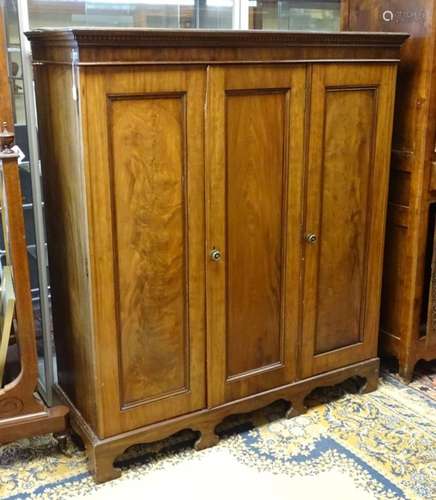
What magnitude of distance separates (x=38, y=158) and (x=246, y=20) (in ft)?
3.87

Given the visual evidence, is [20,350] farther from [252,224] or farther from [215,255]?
[252,224]

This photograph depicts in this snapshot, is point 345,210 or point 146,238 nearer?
point 146,238

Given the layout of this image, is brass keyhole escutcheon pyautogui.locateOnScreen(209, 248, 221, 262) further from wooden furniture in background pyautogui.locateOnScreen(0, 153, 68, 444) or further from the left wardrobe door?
wooden furniture in background pyautogui.locateOnScreen(0, 153, 68, 444)

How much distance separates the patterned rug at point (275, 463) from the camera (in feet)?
6.70

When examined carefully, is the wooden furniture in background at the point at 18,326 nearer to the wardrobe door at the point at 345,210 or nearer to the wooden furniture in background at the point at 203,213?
the wooden furniture in background at the point at 203,213

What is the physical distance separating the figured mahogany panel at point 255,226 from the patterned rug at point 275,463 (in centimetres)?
27

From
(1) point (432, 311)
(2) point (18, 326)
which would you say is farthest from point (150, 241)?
(1) point (432, 311)

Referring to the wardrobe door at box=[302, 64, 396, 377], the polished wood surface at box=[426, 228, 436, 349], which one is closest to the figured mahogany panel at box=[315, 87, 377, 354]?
the wardrobe door at box=[302, 64, 396, 377]

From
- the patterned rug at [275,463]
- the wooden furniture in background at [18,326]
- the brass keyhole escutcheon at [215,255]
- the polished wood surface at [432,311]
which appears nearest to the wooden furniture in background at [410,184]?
the polished wood surface at [432,311]

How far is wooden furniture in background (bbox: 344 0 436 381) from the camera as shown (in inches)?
93.8

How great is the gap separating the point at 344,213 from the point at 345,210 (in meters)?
0.01

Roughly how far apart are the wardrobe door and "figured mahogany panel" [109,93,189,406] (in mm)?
511

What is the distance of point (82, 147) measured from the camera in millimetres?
1824

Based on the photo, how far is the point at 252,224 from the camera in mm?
2191
